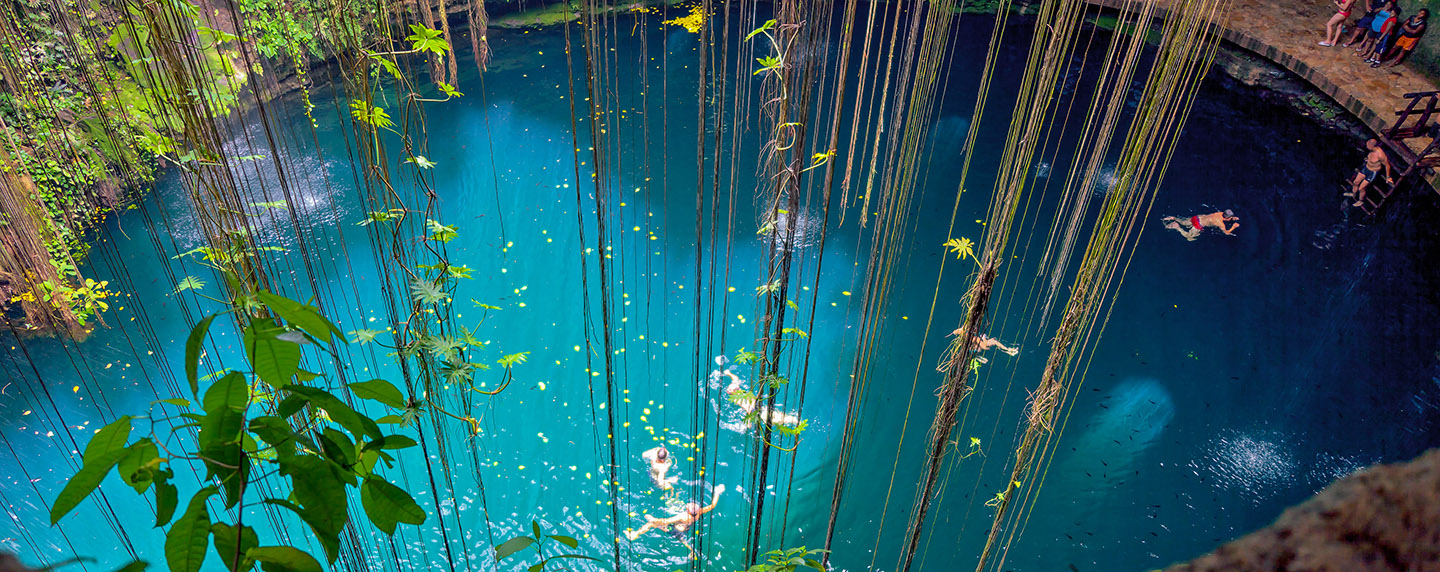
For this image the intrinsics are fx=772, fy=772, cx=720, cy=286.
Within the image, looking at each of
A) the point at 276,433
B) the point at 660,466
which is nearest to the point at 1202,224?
the point at 660,466

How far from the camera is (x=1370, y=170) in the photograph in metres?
6.09

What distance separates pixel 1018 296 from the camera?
5758 mm

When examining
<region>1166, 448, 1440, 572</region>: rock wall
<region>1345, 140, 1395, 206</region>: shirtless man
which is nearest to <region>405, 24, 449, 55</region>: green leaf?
<region>1166, 448, 1440, 572</region>: rock wall

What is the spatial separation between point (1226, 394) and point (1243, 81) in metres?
4.27

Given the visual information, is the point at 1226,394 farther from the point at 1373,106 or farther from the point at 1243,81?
the point at 1243,81

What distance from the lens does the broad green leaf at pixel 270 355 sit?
82 centimetres

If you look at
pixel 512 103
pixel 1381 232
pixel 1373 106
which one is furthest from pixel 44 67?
pixel 1373 106

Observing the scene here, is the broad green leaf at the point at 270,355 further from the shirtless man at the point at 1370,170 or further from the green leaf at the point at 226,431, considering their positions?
the shirtless man at the point at 1370,170

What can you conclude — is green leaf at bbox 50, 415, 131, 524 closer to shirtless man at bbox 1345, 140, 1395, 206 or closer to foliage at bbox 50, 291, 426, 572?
foliage at bbox 50, 291, 426, 572

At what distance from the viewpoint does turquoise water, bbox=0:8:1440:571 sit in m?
4.56

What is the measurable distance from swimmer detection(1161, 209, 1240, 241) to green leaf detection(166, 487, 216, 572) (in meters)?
6.95

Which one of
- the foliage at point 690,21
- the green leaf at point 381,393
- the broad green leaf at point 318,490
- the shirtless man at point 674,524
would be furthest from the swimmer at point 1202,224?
the broad green leaf at point 318,490

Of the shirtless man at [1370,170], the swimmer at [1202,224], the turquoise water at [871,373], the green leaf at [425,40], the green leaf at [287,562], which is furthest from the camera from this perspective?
the swimmer at [1202,224]

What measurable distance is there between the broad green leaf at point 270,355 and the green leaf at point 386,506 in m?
0.16
